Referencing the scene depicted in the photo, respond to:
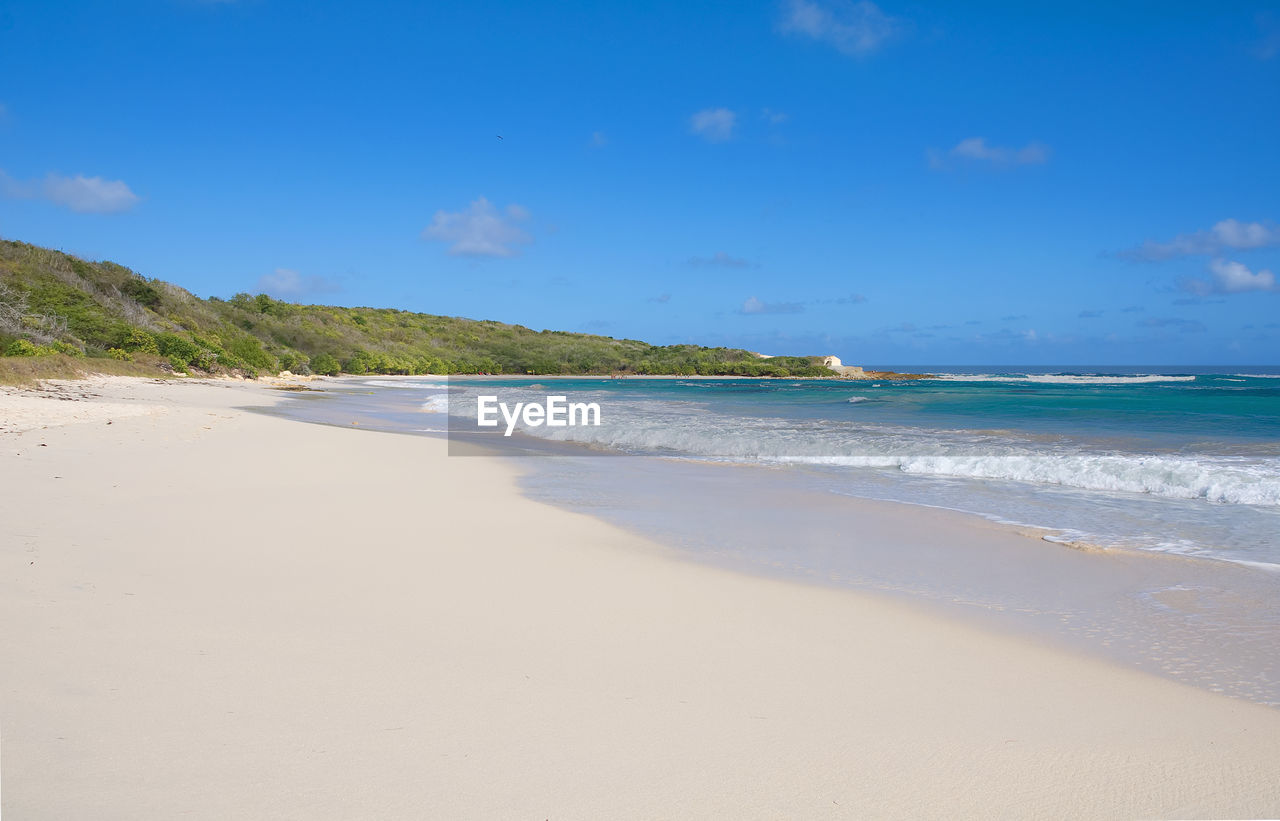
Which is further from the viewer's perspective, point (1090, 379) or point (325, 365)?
point (1090, 379)

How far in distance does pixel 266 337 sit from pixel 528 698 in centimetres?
4695

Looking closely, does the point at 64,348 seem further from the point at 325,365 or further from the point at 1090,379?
the point at 1090,379

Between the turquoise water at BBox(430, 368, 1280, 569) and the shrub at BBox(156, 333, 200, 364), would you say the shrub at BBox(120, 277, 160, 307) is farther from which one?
the turquoise water at BBox(430, 368, 1280, 569)

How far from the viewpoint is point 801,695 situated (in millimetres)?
2863

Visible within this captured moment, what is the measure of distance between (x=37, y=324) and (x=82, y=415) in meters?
14.5

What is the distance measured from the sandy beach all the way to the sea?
0.61 metres

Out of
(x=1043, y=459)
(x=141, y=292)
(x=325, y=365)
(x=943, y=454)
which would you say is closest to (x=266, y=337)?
(x=325, y=365)

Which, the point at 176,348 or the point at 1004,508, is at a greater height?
the point at 176,348

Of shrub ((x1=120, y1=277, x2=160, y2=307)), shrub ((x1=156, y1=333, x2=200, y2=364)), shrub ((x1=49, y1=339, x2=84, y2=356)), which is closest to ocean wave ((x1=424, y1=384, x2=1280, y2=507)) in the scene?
shrub ((x1=49, y1=339, x2=84, y2=356))

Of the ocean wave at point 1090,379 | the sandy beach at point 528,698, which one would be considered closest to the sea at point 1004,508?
the sandy beach at point 528,698

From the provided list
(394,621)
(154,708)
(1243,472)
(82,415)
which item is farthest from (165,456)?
(1243,472)

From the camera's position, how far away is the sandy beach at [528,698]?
84.6 inches

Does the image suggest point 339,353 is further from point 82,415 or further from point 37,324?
point 82,415

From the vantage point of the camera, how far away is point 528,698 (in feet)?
8.96
